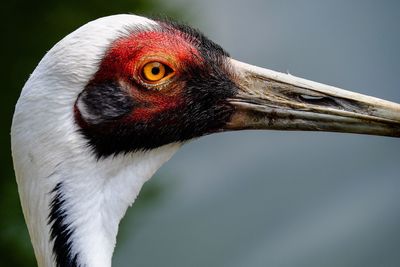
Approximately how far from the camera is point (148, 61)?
3119 millimetres

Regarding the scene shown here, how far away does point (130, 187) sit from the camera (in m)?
3.21

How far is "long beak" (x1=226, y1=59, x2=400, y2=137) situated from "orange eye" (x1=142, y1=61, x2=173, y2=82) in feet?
0.86

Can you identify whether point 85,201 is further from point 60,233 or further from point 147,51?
point 147,51

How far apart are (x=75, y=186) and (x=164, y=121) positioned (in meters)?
0.38

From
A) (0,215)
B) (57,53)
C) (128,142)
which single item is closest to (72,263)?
(128,142)

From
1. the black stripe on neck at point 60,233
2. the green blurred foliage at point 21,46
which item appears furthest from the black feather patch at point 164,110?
the green blurred foliage at point 21,46

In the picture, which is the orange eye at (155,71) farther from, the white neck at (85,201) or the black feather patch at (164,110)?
the white neck at (85,201)

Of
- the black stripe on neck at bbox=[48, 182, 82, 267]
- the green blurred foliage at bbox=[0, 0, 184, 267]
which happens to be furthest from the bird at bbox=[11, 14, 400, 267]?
the green blurred foliage at bbox=[0, 0, 184, 267]

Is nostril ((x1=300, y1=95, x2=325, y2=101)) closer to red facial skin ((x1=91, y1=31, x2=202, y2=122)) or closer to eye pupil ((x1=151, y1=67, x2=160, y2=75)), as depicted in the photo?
red facial skin ((x1=91, y1=31, x2=202, y2=122))

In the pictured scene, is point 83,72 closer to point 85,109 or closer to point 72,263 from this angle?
point 85,109

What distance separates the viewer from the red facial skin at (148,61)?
308 centimetres

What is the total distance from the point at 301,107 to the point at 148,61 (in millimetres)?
552

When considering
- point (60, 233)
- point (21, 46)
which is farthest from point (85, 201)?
point (21, 46)

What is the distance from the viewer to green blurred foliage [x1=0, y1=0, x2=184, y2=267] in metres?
6.77
